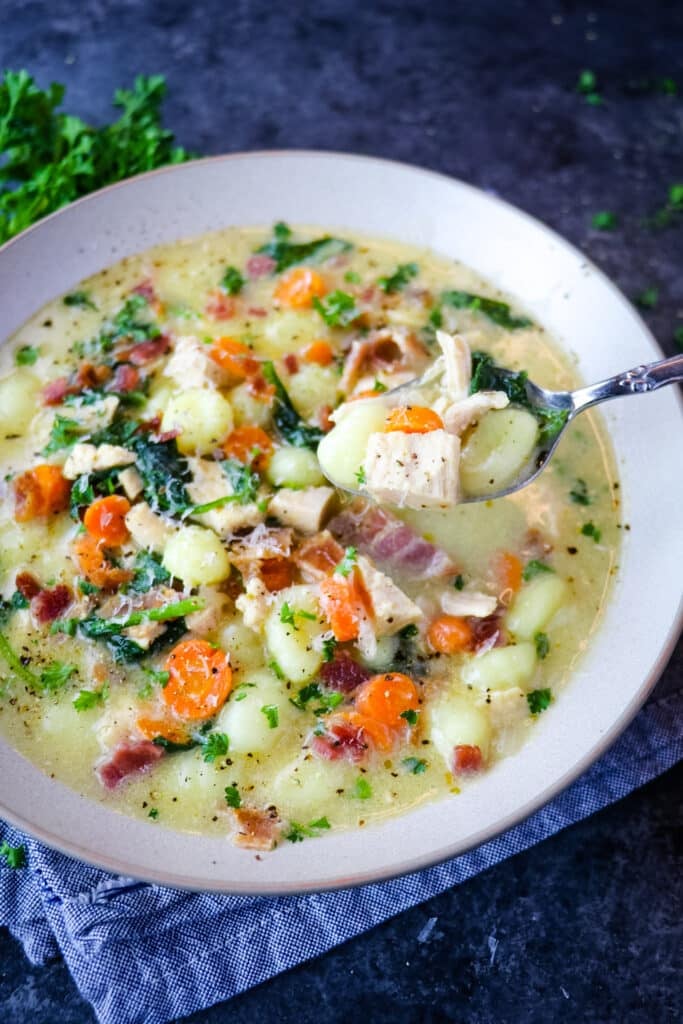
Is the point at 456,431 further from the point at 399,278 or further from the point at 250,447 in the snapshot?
the point at 399,278

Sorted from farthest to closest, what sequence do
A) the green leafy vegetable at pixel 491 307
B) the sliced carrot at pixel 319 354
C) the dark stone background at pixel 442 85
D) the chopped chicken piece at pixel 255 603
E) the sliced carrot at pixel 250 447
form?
the dark stone background at pixel 442 85 < the green leafy vegetable at pixel 491 307 < the sliced carrot at pixel 319 354 < the sliced carrot at pixel 250 447 < the chopped chicken piece at pixel 255 603

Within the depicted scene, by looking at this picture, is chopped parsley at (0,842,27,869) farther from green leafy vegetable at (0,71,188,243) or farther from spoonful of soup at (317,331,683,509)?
green leafy vegetable at (0,71,188,243)

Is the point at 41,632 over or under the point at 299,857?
over

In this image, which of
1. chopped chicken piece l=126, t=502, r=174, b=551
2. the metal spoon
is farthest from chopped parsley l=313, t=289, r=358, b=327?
chopped chicken piece l=126, t=502, r=174, b=551

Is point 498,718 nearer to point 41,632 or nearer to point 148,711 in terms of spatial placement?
point 148,711

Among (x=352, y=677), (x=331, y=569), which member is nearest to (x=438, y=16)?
(x=331, y=569)

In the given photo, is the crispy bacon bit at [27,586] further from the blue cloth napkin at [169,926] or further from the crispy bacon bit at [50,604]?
the blue cloth napkin at [169,926]

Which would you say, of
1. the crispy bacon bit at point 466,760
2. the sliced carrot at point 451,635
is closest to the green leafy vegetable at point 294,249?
the sliced carrot at point 451,635

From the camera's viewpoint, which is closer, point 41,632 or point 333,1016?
point 333,1016
